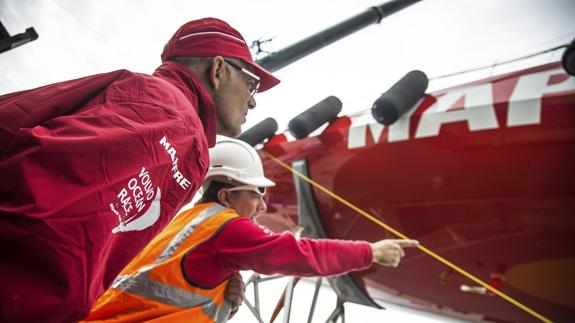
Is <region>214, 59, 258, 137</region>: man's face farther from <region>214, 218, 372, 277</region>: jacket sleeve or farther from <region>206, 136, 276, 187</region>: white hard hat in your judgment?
<region>206, 136, 276, 187</region>: white hard hat

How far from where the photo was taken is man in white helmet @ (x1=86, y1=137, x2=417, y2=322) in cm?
131

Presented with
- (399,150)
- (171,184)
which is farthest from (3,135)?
(399,150)

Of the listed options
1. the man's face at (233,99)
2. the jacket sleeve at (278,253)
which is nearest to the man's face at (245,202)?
the jacket sleeve at (278,253)

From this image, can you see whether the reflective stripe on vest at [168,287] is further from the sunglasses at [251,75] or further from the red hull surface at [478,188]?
the red hull surface at [478,188]

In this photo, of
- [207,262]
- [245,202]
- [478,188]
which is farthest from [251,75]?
[478,188]

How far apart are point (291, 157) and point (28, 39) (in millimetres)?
2959

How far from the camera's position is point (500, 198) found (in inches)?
57.8

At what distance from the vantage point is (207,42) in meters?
1.07

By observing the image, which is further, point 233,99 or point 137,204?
point 233,99

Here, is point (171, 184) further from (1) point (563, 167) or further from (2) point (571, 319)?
(2) point (571, 319)

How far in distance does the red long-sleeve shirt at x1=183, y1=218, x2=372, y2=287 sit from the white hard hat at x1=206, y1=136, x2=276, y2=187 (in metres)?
0.59

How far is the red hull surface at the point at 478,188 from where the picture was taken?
1338 millimetres

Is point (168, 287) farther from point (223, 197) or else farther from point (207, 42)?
point (207, 42)

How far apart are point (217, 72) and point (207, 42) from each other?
0.11 meters
